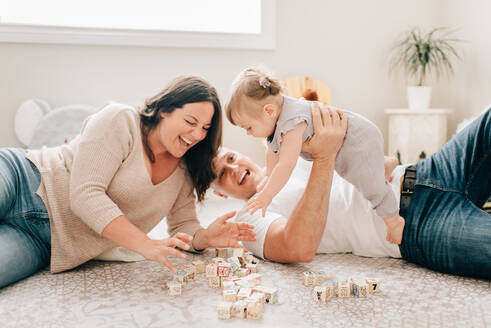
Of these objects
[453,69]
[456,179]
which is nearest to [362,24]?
[453,69]

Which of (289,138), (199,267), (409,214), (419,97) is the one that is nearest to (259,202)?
(289,138)

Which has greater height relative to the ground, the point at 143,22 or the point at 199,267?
the point at 143,22

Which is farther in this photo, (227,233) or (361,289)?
(227,233)

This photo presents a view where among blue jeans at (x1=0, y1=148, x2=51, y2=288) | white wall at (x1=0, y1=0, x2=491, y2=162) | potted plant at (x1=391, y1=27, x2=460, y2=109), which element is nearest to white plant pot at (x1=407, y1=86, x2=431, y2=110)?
potted plant at (x1=391, y1=27, x2=460, y2=109)

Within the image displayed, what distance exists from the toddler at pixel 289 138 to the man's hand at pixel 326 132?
22 mm

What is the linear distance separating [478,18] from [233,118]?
114 inches

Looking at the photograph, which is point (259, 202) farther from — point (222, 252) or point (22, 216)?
point (22, 216)

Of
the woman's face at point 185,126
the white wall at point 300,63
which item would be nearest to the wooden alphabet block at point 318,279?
the woman's face at point 185,126

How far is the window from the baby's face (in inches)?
78.1

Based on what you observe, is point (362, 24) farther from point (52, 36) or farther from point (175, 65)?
point (52, 36)

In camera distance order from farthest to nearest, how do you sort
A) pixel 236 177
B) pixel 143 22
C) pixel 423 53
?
1. pixel 423 53
2. pixel 143 22
3. pixel 236 177

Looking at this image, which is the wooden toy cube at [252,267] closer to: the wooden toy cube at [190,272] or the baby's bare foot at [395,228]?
the wooden toy cube at [190,272]

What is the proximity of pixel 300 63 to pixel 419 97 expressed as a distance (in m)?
1.03

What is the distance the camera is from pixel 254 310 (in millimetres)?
1300
